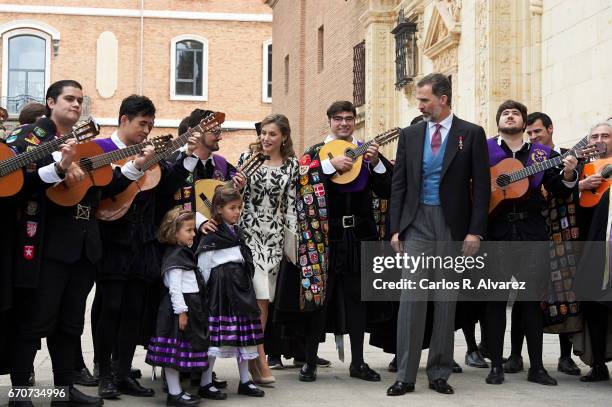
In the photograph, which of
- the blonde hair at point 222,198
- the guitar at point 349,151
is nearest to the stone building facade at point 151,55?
the guitar at point 349,151

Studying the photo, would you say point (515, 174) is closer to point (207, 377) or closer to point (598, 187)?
point (598, 187)

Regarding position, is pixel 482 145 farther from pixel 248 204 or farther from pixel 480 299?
pixel 248 204

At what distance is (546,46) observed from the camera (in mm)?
13289

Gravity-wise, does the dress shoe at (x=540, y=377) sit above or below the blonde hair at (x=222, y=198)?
below

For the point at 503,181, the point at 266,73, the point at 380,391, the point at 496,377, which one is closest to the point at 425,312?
the point at 380,391

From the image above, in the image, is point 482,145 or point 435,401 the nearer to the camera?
point 435,401

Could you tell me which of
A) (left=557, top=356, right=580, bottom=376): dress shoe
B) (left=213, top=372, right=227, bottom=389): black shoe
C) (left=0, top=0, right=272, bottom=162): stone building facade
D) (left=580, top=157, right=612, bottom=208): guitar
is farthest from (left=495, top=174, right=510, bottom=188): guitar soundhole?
(left=0, top=0, right=272, bottom=162): stone building facade

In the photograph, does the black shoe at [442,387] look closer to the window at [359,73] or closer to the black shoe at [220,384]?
the black shoe at [220,384]

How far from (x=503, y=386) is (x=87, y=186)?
3.24 m

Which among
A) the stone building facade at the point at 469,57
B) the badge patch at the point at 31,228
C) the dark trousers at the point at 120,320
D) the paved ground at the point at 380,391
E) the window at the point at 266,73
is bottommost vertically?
the paved ground at the point at 380,391

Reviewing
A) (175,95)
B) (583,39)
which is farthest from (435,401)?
(175,95)

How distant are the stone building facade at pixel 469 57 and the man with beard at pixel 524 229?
419 cm

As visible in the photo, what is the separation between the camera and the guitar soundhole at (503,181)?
749 centimetres

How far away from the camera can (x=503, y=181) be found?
7.50m
